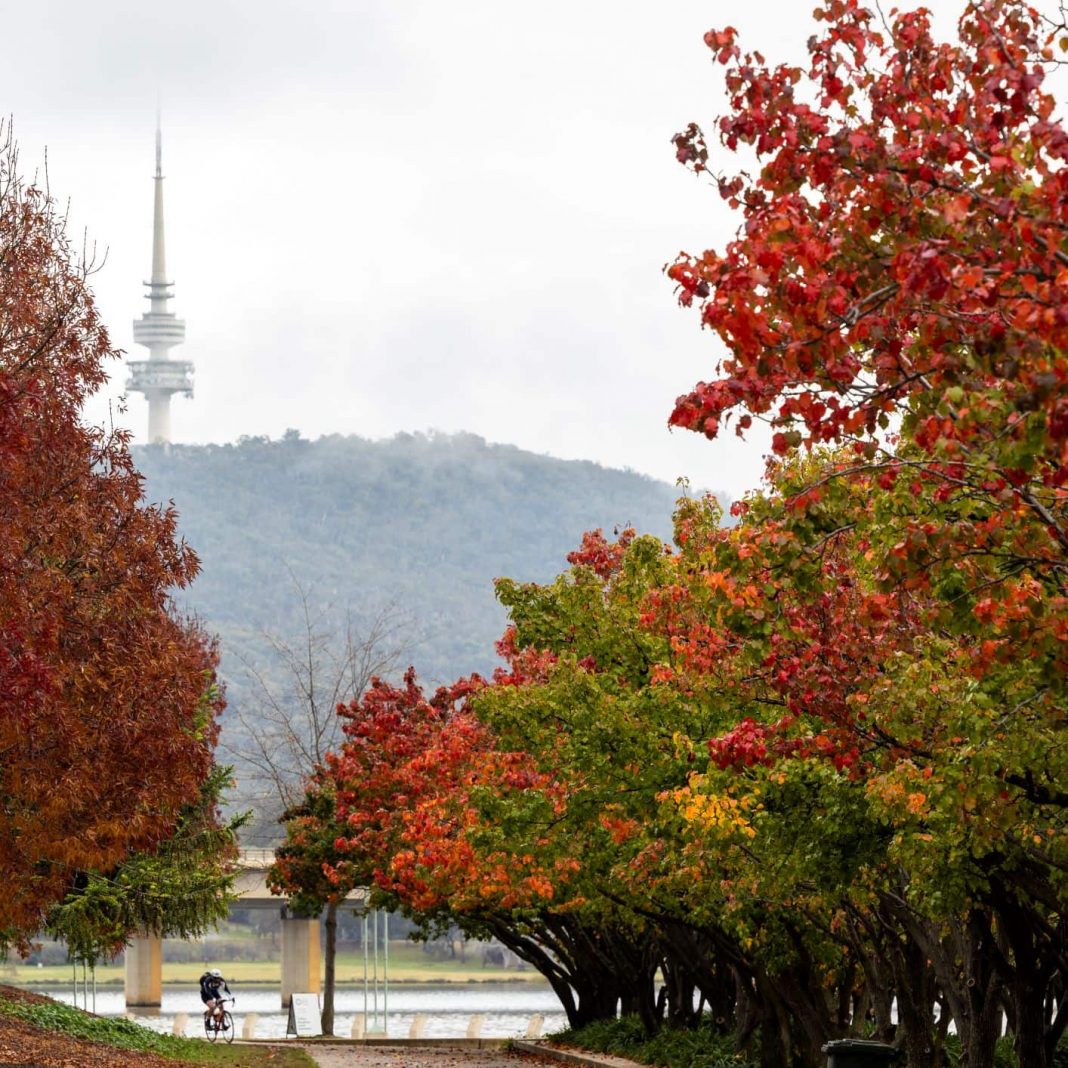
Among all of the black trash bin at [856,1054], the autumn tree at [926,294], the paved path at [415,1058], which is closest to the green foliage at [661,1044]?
the paved path at [415,1058]

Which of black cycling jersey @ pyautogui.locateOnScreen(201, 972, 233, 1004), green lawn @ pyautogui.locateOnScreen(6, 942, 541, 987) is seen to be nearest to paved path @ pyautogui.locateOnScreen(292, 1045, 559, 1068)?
black cycling jersey @ pyautogui.locateOnScreen(201, 972, 233, 1004)

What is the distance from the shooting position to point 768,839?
16.4 meters

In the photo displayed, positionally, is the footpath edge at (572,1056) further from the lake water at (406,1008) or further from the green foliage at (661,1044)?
the lake water at (406,1008)

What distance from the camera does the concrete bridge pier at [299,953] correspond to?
2667 inches

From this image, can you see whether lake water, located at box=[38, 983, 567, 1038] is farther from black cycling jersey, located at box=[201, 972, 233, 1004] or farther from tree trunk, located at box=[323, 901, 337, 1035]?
black cycling jersey, located at box=[201, 972, 233, 1004]

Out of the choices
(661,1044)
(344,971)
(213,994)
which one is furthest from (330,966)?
(344,971)

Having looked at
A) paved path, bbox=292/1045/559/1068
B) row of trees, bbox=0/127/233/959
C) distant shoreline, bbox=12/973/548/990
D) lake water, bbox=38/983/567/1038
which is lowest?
distant shoreline, bbox=12/973/548/990

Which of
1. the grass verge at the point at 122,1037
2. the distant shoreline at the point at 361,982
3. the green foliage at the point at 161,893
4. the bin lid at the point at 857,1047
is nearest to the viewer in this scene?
the bin lid at the point at 857,1047

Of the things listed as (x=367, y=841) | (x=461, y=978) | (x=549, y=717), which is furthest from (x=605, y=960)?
(x=461, y=978)

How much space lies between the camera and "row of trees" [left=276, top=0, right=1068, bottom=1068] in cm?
866

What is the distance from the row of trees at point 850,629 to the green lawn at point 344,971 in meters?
97.9

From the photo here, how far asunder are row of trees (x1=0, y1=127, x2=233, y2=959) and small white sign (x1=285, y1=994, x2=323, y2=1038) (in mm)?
23914

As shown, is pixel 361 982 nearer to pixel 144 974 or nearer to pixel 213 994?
pixel 144 974

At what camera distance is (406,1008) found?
83.1 meters
